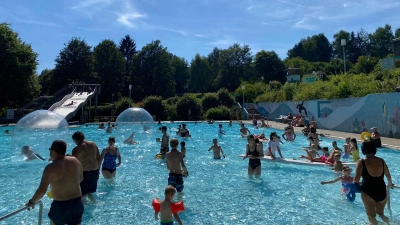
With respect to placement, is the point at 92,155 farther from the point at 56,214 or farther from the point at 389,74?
the point at 389,74

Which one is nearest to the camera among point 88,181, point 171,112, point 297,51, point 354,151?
point 88,181

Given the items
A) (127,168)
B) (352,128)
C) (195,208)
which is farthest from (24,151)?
(352,128)

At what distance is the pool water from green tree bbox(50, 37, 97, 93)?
41905mm

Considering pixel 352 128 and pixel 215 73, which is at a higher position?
pixel 215 73

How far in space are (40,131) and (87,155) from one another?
3325 mm

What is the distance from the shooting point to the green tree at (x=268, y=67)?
68.4m

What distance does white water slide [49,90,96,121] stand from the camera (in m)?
30.5

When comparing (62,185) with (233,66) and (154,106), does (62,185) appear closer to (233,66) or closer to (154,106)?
(154,106)

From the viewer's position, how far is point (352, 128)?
74.7 ft

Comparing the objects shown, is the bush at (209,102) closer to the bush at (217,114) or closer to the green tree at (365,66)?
the bush at (217,114)

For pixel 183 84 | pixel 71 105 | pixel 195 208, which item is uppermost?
pixel 183 84

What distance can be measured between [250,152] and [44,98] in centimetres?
3190

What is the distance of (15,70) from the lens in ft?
121

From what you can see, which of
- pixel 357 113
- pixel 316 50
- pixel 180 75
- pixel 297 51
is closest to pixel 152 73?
pixel 180 75
